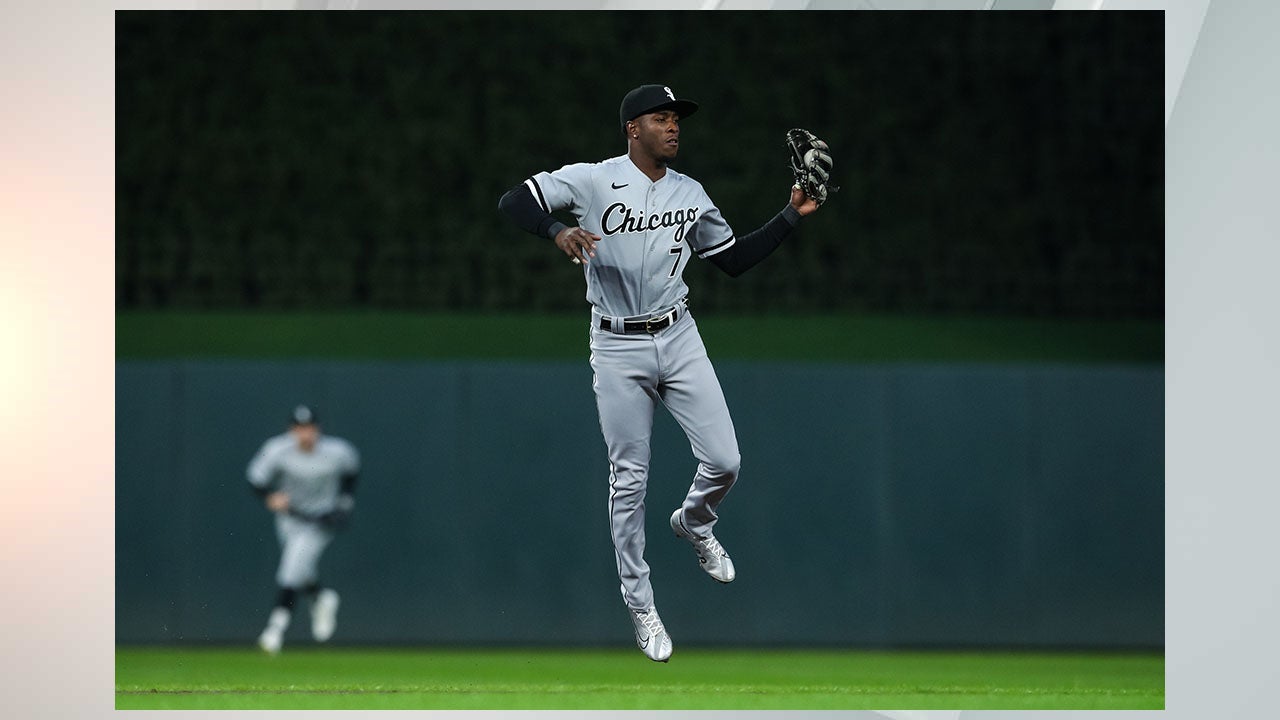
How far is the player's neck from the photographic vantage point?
4.71 m

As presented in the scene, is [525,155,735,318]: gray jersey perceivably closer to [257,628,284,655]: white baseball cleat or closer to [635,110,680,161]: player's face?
[635,110,680,161]: player's face

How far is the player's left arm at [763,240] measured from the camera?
4.77m

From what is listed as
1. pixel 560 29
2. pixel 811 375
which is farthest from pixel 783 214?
pixel 560 29

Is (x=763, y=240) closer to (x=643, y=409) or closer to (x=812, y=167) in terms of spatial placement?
(x=812, y=167)

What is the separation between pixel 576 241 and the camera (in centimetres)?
429

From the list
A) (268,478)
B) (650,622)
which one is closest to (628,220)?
(650,622)

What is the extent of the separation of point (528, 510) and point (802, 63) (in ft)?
7.73

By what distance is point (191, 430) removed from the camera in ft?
22.3

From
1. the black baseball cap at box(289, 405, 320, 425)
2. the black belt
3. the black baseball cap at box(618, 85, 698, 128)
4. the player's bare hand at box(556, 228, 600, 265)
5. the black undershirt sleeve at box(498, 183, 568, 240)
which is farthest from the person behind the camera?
the black baseball cap at box(289, 405, 320, 425)

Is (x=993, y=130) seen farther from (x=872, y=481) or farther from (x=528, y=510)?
(x=528, y=510)

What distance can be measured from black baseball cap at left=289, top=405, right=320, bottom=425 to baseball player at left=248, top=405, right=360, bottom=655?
1cm

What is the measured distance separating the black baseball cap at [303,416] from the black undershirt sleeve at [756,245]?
2766 mm

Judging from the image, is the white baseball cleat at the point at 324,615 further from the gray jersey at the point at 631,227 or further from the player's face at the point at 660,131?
the player's face at the point at 660,131

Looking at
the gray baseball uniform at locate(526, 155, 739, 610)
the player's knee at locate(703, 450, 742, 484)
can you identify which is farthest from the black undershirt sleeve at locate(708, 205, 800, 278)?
the player's knee at locate(703, 450, 742, 484)
